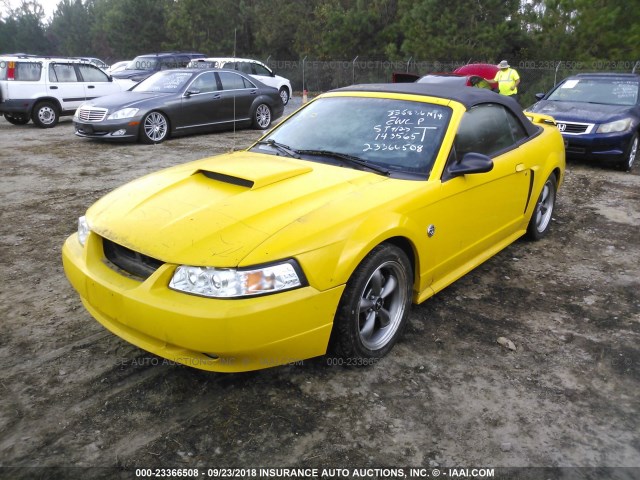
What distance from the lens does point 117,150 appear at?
388 inches

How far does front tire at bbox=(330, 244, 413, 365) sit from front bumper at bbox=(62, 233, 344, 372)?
13 centimetres

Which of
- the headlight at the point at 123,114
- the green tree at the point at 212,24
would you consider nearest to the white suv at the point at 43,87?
the headlight at the point at 123,114

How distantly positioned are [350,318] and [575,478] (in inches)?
50.2

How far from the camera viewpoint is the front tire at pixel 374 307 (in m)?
2.88

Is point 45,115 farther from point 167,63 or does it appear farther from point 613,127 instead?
point 613,127

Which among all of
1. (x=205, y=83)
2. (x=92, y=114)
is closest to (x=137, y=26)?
(x=205, y=83)

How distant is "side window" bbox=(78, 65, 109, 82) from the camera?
13.5 m

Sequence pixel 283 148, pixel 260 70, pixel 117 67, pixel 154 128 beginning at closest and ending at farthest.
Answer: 1. pixel 283 148
2. pixel 154 128
3. pixel 260 70
4. pixel 117 67

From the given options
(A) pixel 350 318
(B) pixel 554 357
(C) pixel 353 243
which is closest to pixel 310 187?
(C) pixel 353 243

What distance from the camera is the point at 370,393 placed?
2.89 metres

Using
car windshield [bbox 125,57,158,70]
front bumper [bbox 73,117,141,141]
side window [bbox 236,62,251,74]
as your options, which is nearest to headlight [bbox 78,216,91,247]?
front bumper [bbox 73,117,141,141]

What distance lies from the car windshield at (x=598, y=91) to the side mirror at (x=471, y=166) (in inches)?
280

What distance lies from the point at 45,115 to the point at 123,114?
13.5 feet

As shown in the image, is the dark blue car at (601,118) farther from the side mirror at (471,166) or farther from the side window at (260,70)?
the side window at (260,70)
